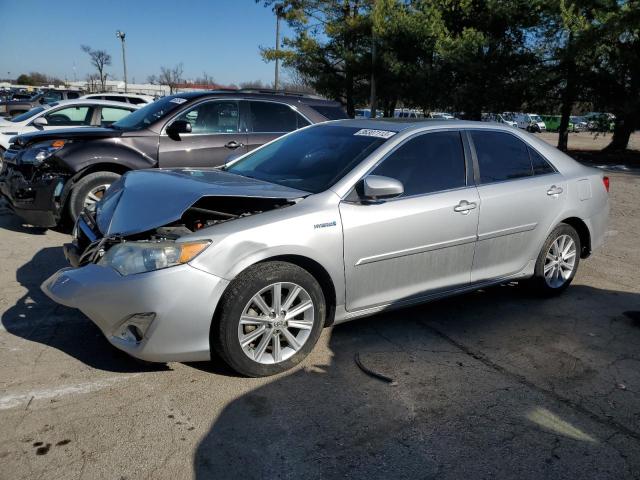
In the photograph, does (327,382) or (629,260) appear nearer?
(327,382)

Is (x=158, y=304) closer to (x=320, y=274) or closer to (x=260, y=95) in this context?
(x=320, y=274)

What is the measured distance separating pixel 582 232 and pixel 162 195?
3.97 metres

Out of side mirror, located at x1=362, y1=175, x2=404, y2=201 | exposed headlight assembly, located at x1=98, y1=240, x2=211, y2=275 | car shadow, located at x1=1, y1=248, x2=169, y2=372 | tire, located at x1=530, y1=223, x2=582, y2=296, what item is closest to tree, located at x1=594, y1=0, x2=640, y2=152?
tire, located at x1=530, y1=223, x2=582, y2=296

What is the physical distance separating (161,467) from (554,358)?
109 inches

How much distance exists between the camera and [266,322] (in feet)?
10.8

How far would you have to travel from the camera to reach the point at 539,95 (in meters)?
20.0

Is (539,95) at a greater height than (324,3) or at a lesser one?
lesser

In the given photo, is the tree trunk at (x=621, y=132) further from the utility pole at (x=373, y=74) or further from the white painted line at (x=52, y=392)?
the white painted line at (x=52, y=392)

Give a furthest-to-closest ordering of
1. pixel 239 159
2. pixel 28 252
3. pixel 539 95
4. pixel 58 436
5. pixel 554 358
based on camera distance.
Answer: pixel 539 95
pixel 28 252
pixel 239 159
pixel 554 358
pixel 58 436

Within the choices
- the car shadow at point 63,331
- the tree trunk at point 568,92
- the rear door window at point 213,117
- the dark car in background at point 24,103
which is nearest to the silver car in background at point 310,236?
the car shadow at point 63,331

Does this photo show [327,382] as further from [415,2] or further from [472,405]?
[415,2]

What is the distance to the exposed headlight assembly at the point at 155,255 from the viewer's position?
299 centimetres

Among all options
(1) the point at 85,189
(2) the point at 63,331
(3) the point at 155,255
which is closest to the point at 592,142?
(1) the point at 85,189

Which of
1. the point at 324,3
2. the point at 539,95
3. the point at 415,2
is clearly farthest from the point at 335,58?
the point at 539,95
